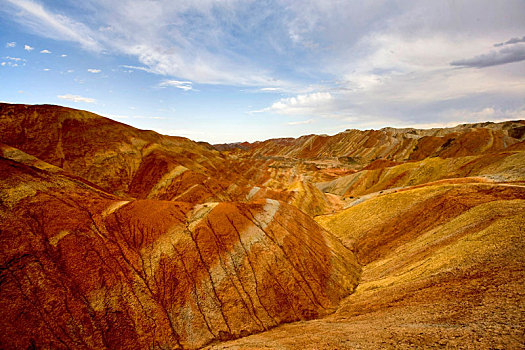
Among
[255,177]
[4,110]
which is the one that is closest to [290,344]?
[4,110]

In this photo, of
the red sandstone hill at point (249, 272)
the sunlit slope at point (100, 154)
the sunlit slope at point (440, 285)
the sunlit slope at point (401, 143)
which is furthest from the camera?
the sunlit slope at point (401, 143)

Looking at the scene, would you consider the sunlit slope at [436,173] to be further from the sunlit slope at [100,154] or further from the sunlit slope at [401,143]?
the sunlit slope at [401,143]

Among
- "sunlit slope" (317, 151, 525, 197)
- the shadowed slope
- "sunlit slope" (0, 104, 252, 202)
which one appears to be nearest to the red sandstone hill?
the shadowed slope

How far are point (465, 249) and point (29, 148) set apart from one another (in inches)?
2427

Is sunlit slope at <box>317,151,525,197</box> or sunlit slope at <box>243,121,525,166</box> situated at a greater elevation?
sunlit slope at <box>243,121,525,166</box>

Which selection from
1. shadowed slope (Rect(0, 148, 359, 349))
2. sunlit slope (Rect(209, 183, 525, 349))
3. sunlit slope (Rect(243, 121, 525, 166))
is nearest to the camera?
sunlit slope (Rect(209, 183, 525, 349))

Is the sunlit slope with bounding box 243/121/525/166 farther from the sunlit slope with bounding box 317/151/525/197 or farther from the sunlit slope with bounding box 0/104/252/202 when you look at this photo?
the sunlit slope with bounding box 0/104/252/202

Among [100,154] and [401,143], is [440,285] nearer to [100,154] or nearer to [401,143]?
[100,154]

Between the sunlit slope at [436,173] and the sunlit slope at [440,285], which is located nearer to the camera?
the sunlit slope at [440,285]

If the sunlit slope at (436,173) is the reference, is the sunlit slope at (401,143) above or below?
above

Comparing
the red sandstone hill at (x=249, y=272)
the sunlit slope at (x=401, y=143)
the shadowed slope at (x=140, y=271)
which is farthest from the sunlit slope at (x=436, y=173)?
the sunlit slope at (x=401, y=143)

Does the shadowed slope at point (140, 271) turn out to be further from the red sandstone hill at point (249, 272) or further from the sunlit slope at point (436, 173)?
the sunlit slope at point (436, 173)

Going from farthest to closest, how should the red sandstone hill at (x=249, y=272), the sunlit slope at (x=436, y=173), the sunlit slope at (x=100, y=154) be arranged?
the sunlit slope at (x=100, y=154)
the sunlit slope at (x=436, y=173)
the red sandstone hill at (x=249, y=272)

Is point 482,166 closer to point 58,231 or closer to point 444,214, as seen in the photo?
point 444,214
